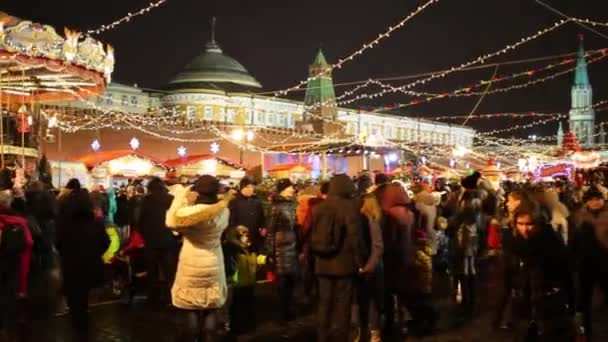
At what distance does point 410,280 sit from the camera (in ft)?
21.8

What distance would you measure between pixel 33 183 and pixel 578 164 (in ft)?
74.5

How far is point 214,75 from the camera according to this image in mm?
68312

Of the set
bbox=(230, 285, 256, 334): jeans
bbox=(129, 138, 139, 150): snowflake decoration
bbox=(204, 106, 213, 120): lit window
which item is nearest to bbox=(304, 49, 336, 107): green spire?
bbox=(204, 106, 213, 120): lit window

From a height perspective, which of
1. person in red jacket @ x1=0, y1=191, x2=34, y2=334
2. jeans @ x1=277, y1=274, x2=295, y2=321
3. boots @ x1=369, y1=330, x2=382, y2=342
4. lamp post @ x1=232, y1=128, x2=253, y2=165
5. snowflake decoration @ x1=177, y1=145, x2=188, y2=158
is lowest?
boots @ x1=369, y1=330, x2=382, y2=342

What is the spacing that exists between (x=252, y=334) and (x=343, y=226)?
1.88m

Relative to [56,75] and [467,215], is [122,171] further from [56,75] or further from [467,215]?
[467,215]

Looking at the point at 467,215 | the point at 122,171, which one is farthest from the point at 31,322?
the point at 122,171

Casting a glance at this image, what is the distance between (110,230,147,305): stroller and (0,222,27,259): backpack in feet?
7.57

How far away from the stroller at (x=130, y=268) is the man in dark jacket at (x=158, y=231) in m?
0.29

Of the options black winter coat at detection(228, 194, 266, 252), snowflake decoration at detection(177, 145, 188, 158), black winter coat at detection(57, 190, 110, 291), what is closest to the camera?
black winter coat at detection(57, 190, 110, 291)

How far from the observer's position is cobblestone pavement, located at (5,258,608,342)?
6.68 m

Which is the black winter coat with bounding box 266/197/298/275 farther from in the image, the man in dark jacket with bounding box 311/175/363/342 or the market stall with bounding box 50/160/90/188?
the market stall with bounding box 50/160/90/188

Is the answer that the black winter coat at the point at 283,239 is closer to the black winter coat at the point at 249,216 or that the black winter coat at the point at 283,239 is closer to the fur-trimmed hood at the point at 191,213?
the black winter coat at the point at 249,216

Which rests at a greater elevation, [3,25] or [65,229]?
[3,25]
